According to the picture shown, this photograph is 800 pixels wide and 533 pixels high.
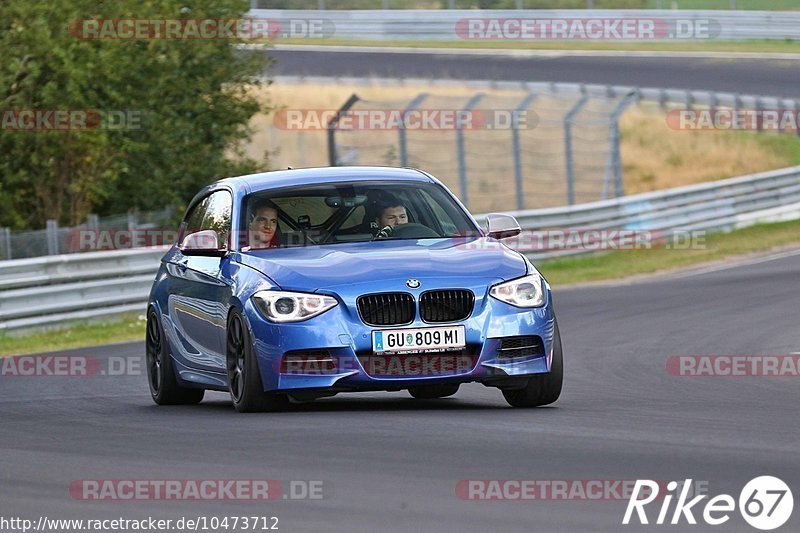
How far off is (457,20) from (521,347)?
4035 centimetres

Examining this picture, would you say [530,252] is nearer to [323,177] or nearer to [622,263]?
[622,263]

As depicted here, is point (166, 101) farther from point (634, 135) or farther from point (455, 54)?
point (455, 54)

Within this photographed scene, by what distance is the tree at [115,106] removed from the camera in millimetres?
23891

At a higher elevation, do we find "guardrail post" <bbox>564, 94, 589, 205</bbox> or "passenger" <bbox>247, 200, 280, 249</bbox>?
"passenger" <bbox>247, 200, 280, 249</bbox>

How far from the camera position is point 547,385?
9.89 metres

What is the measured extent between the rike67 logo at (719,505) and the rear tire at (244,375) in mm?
3501

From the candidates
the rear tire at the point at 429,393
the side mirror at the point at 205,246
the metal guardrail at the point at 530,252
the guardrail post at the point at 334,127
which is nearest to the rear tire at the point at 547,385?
the rear tire at the point at 429,393

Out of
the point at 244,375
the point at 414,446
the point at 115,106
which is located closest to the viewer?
the point at 414,446

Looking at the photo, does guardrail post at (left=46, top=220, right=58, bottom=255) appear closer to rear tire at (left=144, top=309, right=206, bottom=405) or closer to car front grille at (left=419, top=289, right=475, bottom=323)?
rear tire at (left=144, top=309, right=206, bottom=405)

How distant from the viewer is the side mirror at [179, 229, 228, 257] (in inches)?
415

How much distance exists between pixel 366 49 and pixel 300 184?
126 ft

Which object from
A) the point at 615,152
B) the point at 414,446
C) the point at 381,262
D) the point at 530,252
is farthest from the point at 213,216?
the point at 615,152

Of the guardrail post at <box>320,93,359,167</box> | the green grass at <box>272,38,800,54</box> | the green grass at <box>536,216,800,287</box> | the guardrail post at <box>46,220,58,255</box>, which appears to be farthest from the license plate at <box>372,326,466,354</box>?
the green grass at <box>272,38,800,54</box>

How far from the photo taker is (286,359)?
9477 millimetres
